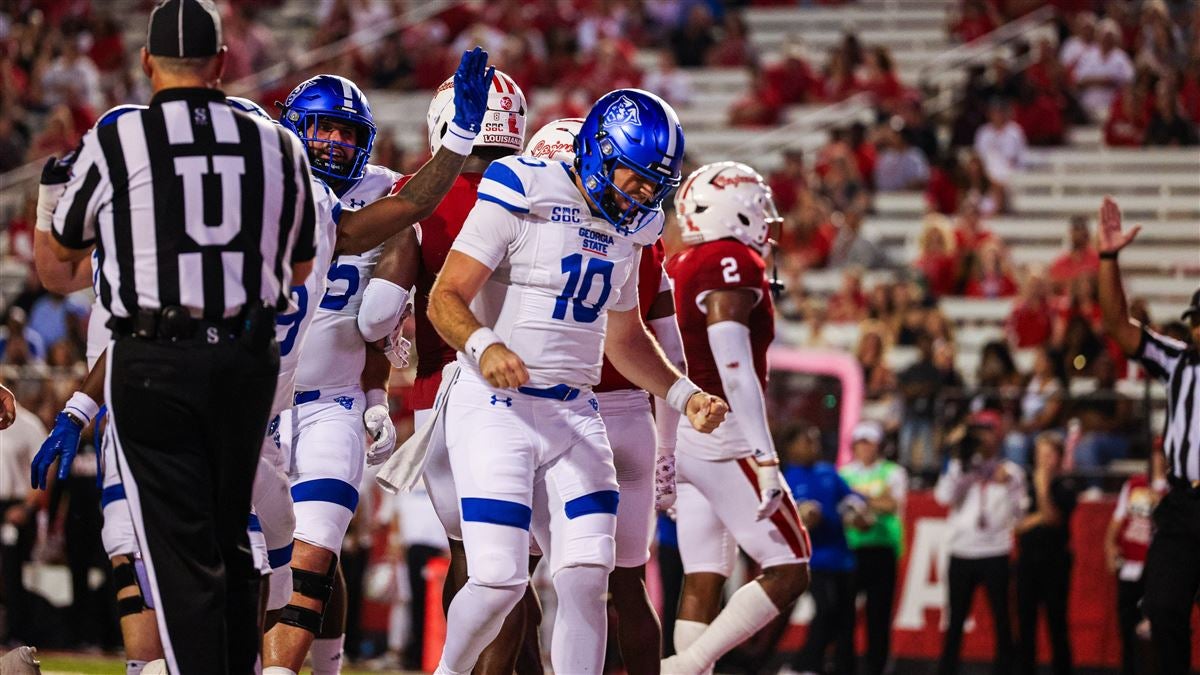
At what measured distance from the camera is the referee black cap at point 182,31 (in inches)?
193

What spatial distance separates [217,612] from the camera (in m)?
4.82

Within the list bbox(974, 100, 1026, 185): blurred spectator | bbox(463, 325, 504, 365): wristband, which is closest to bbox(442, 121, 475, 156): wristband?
bbox(463, 325, 504, 365): wristband

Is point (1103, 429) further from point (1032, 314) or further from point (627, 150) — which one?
point (627, 150)

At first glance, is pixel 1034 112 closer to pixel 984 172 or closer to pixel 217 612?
pixel 984 172

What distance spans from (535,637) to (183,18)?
288 centimetres

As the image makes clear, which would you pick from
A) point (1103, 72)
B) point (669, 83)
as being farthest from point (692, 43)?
point (1103, 72)

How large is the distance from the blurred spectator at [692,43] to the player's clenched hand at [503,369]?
1376 cm

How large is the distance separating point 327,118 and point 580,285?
122cm

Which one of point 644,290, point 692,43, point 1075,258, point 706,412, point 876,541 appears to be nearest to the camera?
point 706,412

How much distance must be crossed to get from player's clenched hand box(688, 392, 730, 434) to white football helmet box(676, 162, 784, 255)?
1.76 meters

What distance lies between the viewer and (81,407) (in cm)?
568

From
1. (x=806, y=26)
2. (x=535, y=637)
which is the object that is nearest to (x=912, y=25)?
(x=806, y=26)

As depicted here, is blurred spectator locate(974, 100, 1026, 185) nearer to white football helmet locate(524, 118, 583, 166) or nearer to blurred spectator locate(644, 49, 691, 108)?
blurred spectator locate(644, 49, 691, 108)

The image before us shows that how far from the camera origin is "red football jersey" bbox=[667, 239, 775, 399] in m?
7.36
